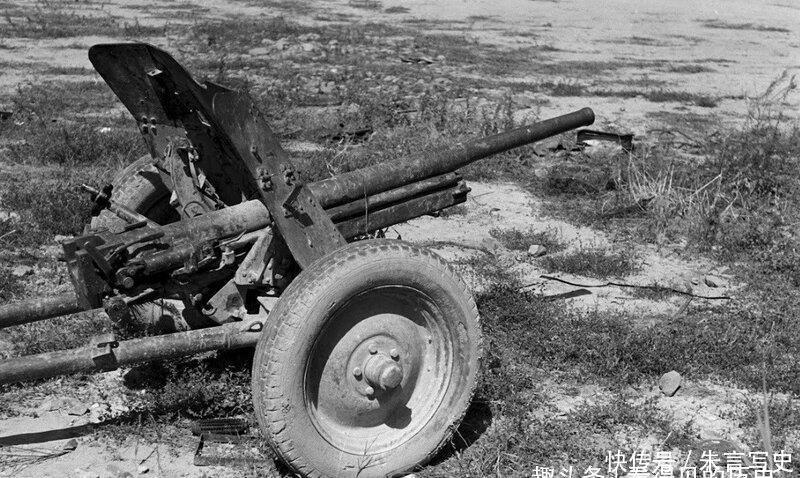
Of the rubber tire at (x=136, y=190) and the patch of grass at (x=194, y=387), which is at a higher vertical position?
the rubber tire at (x=136, y=190)

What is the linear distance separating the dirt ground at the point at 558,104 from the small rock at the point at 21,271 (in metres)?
0.19

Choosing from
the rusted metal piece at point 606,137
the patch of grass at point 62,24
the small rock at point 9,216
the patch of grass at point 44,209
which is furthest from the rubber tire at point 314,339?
the patch of grass at point 62,24

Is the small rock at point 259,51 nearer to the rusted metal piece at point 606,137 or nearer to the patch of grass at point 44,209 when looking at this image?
the rusted metal piece at point 606,137

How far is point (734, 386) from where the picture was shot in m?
4.89

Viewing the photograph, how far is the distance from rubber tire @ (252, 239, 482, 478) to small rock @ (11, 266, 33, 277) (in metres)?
3.14

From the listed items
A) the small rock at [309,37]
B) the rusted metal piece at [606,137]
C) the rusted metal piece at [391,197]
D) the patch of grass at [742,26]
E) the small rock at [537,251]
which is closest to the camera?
the rusted metal piece at [391,197]

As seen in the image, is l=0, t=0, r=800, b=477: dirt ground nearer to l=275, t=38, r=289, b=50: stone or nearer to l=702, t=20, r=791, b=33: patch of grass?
l=702, t=20, r=791, b=33: patch of grass

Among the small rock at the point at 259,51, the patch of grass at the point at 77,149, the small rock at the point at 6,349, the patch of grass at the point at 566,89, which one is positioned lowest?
the small rock at the point at 6,349

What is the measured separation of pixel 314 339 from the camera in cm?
344

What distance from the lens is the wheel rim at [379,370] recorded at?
3.66 metres

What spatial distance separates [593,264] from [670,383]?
69.4 inches

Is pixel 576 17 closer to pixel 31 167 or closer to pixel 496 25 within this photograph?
pixel 496 25

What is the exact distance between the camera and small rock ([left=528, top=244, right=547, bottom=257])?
22.0ft

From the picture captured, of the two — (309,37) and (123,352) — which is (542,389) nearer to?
(123,352)
